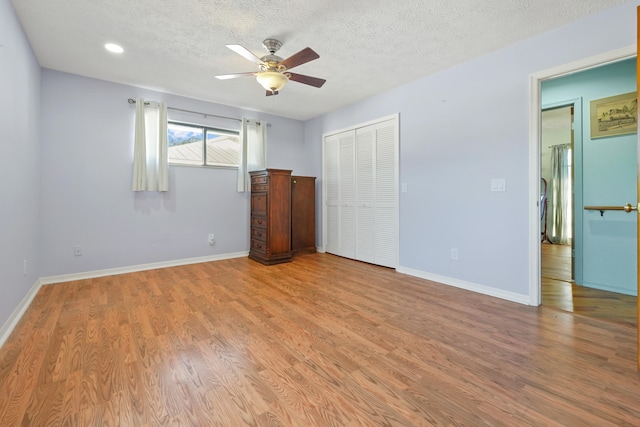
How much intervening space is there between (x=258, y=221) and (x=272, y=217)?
350 mm

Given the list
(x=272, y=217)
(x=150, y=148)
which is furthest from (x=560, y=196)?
(x=150, y=148)

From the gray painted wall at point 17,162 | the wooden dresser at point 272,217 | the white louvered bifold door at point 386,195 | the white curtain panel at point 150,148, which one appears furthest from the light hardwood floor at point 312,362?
the white curtain panel at point 150,148

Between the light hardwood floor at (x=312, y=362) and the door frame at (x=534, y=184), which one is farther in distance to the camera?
the door frame at (x=534, y=184)

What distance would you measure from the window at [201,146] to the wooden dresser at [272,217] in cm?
57

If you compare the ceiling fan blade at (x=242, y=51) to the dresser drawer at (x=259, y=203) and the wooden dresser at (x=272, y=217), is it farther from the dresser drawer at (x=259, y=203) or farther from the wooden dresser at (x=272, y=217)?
the dresser drawer at (x=259, y=203)

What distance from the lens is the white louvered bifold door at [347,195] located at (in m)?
4.61

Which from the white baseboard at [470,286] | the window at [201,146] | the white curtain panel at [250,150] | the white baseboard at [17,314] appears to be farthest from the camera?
the white curtain panel at [250,150]

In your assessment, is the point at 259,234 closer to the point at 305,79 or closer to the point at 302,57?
the point at 305,79

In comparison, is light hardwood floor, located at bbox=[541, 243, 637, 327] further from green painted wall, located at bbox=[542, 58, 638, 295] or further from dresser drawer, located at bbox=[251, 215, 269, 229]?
dresser drawer, located at bbox=[251, 215, 269, 229]

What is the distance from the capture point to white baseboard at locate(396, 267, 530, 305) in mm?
2717

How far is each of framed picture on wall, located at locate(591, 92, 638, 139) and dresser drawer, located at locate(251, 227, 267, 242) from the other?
14.0ft

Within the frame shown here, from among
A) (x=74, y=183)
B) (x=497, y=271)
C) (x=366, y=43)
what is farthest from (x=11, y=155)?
(x=497, y=271)

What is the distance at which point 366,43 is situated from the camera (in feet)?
9.02

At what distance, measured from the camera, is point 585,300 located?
277 centimetres
